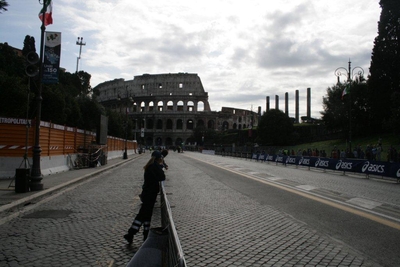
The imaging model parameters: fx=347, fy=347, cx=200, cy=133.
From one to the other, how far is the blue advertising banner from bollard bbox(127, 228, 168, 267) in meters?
11.1

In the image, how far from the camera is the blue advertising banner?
44.3 feet

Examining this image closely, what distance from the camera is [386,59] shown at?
4759 cm

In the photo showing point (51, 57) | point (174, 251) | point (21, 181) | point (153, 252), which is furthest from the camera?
point (51, 57)

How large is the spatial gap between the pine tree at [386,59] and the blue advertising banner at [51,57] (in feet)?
141

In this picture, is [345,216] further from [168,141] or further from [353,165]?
[168,141]

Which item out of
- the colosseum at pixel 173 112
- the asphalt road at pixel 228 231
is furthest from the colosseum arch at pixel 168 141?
the asphalt road at pixel 228 231

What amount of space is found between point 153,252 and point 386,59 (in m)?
52.2

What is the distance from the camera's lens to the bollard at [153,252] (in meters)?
3.78

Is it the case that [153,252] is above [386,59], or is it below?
below

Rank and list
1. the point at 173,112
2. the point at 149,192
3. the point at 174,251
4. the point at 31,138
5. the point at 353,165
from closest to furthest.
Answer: the point at 174,251, the point at 149,192, the point at 31,138, the point at 353,165, the point at 173,112

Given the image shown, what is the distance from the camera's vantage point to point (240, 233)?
679cm

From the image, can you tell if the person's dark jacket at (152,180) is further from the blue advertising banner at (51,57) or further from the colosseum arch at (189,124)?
the colosseum arch at (189,124)

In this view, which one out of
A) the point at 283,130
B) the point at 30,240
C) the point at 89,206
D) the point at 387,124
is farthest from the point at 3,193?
the point at 283,130

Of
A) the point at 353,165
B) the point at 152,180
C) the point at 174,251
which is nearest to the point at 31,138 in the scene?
the point at 152,180
